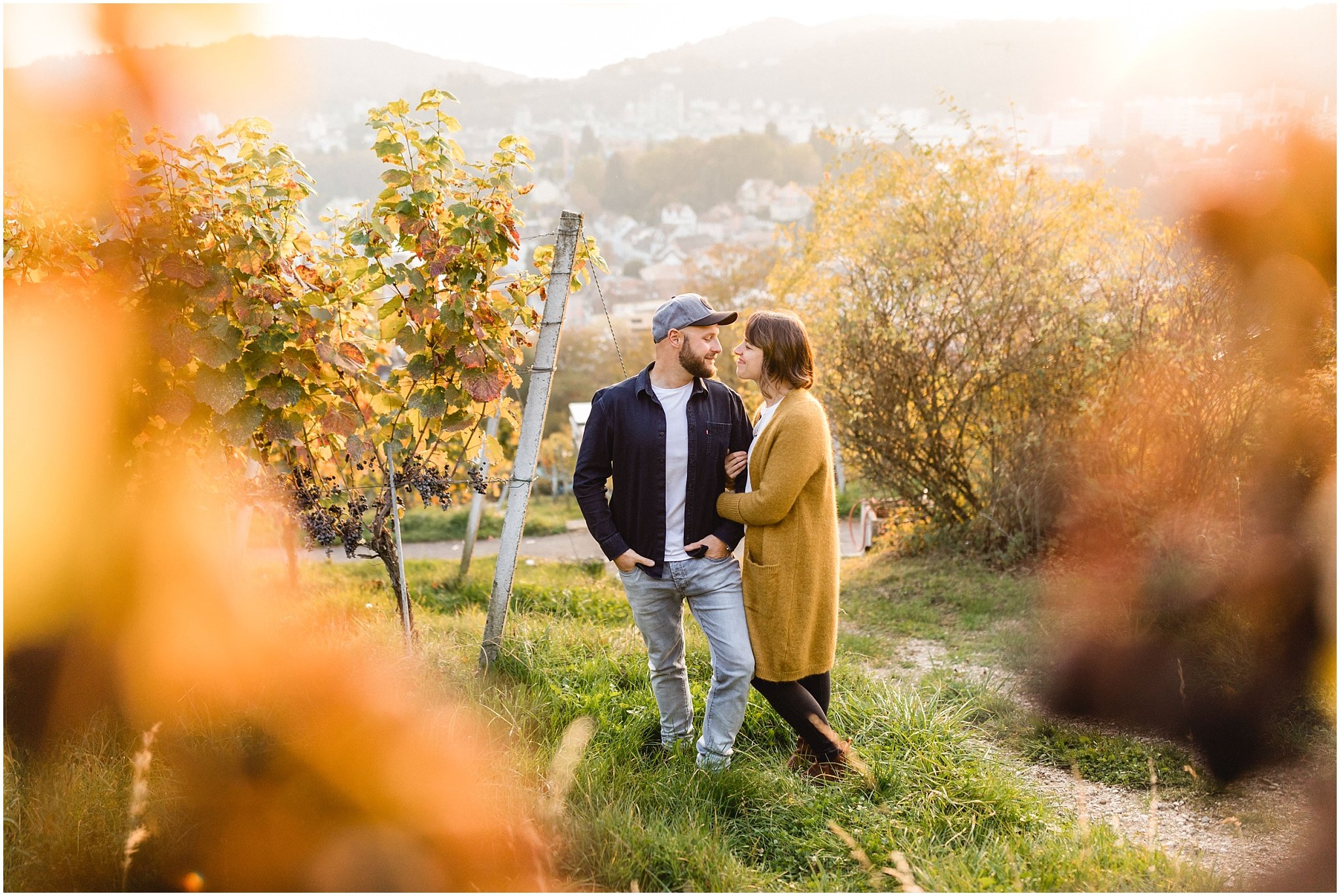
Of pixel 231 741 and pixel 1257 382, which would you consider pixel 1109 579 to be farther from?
pixel 231 741

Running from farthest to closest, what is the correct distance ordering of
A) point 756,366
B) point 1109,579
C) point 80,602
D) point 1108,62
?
1. point 1108,62
2. point 1109,579
3. point 80,602
4. point 756,366

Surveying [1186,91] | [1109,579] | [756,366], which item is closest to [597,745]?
[756,366]

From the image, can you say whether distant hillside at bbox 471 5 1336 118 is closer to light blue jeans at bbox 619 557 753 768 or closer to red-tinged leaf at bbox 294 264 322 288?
light blue jeans at bbox 619 557 753 768

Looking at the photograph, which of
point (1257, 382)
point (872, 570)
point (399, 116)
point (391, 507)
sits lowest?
point (872, 570)

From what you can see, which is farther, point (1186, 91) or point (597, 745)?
point (1186, 91)

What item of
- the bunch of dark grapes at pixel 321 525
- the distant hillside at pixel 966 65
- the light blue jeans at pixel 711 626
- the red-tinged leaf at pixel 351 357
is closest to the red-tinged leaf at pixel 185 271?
the red-tinged leaf at pixel 351 357

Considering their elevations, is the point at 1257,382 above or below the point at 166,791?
above

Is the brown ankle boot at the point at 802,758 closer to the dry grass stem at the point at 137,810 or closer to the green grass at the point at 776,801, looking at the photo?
the green grass at the point at 776,801

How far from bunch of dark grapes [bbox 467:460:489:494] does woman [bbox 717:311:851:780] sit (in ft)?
4.07

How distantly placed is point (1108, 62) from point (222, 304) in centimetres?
10110

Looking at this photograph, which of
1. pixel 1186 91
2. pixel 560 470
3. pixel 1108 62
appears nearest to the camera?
pixel 560 470

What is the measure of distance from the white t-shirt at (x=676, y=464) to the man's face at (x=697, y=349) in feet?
0.40

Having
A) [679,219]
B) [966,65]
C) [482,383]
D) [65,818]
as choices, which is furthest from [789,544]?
[966,65]

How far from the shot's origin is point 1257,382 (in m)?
5.58
